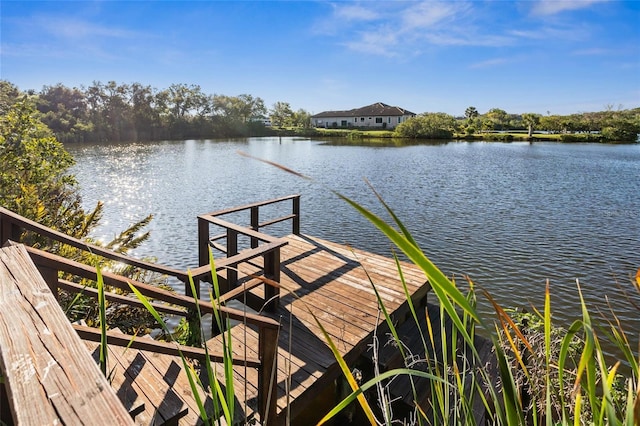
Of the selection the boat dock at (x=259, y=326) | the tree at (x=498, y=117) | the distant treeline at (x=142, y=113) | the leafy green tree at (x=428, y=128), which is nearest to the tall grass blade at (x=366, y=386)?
the boat dock at (x=259, y=326)

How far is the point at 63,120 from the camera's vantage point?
1702 inches

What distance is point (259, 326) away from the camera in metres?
2.14

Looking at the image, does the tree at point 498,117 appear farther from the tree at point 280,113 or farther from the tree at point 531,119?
the tree at point 280,113

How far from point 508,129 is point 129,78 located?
214 feet

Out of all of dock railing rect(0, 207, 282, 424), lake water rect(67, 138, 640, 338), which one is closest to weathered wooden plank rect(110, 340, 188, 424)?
dock railing rect(0, 207, 282, 424)

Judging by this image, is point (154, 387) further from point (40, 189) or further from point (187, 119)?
point (187, 119)

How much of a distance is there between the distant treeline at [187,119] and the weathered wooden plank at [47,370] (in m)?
48.6

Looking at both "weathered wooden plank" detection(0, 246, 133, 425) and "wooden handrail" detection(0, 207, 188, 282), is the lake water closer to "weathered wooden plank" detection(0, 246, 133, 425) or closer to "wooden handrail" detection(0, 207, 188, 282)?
"weathered wooden plank" detection(0, 246, 133, 425)

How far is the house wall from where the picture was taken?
2712 inches

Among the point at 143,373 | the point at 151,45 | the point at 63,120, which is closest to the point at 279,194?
the point at 143,373

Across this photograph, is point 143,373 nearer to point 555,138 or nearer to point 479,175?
point 479,175

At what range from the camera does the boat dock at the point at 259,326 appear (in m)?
1.70

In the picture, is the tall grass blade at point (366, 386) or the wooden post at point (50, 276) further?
the wooden post at point (50, 276)

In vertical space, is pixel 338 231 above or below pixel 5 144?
below
